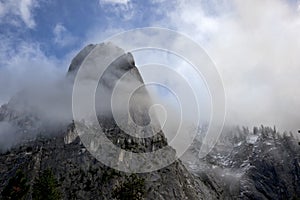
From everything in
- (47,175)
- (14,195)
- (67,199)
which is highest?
(67,199)

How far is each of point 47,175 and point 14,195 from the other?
17.3 meters

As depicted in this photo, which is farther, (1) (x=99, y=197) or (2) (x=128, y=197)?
(1) (x=99, y=197)

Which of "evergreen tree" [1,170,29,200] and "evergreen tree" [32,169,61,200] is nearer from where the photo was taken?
"evergreen tree" [1,170,29,200]

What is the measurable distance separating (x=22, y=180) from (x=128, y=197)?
2605cm

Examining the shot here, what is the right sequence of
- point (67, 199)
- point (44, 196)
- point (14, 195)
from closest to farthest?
point (14, 195) → point (44, 196) → point (67, 199)

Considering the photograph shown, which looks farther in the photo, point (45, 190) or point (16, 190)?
point (45, 190)

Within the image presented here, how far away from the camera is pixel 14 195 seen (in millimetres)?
77938

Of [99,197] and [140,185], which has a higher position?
[99,197]

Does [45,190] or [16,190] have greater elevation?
[45,190]

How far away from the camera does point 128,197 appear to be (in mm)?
90938

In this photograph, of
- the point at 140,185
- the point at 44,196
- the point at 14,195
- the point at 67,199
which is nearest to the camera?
the point at 14,195

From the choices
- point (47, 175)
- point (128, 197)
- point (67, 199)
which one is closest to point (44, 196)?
point (47, 175)

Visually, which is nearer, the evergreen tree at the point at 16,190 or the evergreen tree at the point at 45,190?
the evergreen tree at the point at 16,190

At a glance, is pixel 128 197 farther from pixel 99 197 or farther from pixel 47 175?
pixel 99 197
